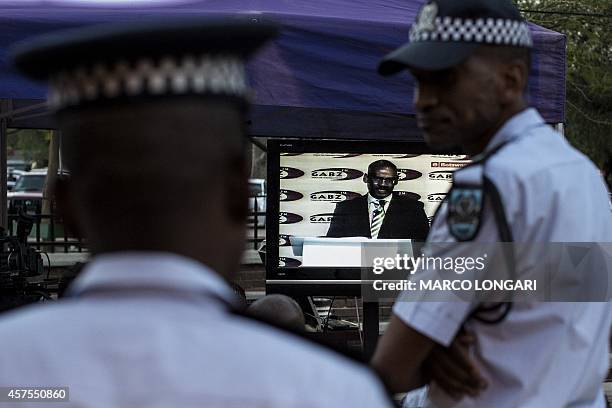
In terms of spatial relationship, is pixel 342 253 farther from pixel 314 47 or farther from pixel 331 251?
pixel 314 47

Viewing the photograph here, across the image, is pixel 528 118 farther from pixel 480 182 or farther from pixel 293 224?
pixel 293 224

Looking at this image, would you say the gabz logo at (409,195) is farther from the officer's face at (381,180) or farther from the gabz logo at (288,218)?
the gabz logo at (288,218)

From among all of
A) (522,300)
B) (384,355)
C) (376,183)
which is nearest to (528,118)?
(522,300)

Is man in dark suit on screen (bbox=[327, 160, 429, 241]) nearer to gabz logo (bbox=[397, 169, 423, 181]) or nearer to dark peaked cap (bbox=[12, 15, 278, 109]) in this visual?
gabz logo (bbox=[397, 169, 423, 181])

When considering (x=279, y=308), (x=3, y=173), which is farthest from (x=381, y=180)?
(x=279, y=308)

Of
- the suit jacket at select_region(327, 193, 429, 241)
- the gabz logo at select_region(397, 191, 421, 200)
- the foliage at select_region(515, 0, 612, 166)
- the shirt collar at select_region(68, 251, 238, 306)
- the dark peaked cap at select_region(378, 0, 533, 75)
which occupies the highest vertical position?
the foliage at select_region(515, 0, 612, 166)

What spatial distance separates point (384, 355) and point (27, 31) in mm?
3115

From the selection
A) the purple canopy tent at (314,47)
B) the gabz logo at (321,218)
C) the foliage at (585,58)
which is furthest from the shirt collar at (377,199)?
the foliage at (585,58)

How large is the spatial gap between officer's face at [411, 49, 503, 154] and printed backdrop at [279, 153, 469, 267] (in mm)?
4362

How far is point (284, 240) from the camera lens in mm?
6504

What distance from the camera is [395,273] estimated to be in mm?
3787

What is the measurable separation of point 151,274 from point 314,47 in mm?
3803

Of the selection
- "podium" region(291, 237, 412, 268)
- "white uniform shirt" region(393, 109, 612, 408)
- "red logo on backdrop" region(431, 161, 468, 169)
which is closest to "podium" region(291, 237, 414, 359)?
"podium" region(291, 237, 412, 268)

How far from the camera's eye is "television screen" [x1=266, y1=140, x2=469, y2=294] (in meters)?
6.43
